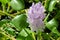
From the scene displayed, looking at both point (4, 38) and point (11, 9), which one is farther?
point (11, 9)

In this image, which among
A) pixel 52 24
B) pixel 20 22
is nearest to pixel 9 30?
pixel 20 22

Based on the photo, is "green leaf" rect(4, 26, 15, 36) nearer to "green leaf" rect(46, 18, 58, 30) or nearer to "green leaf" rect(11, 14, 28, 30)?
"green leaf" rect(11, 14, 28, 30)

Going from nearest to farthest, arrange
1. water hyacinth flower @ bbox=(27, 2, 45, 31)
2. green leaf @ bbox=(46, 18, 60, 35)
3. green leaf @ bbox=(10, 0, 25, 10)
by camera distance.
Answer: water hyacinth flower @ bbox=(27, 2, 45, 31)
green leaf @ bbox=(46, 18, 60, 35)
green leaf @ bbox=(10, 0, 25, 10)

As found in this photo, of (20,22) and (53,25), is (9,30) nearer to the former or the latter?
(20,22)

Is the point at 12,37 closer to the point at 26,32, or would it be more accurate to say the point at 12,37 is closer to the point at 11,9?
the point at 26,32

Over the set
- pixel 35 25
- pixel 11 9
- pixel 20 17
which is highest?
pixel 11 9

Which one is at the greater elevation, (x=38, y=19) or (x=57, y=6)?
(x=57, y=6)

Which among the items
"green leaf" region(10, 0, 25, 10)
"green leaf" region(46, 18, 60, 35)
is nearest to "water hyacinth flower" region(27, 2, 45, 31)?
"green leaf" region(46, 18, 60, 35)

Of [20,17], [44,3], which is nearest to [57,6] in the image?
[44,3]
